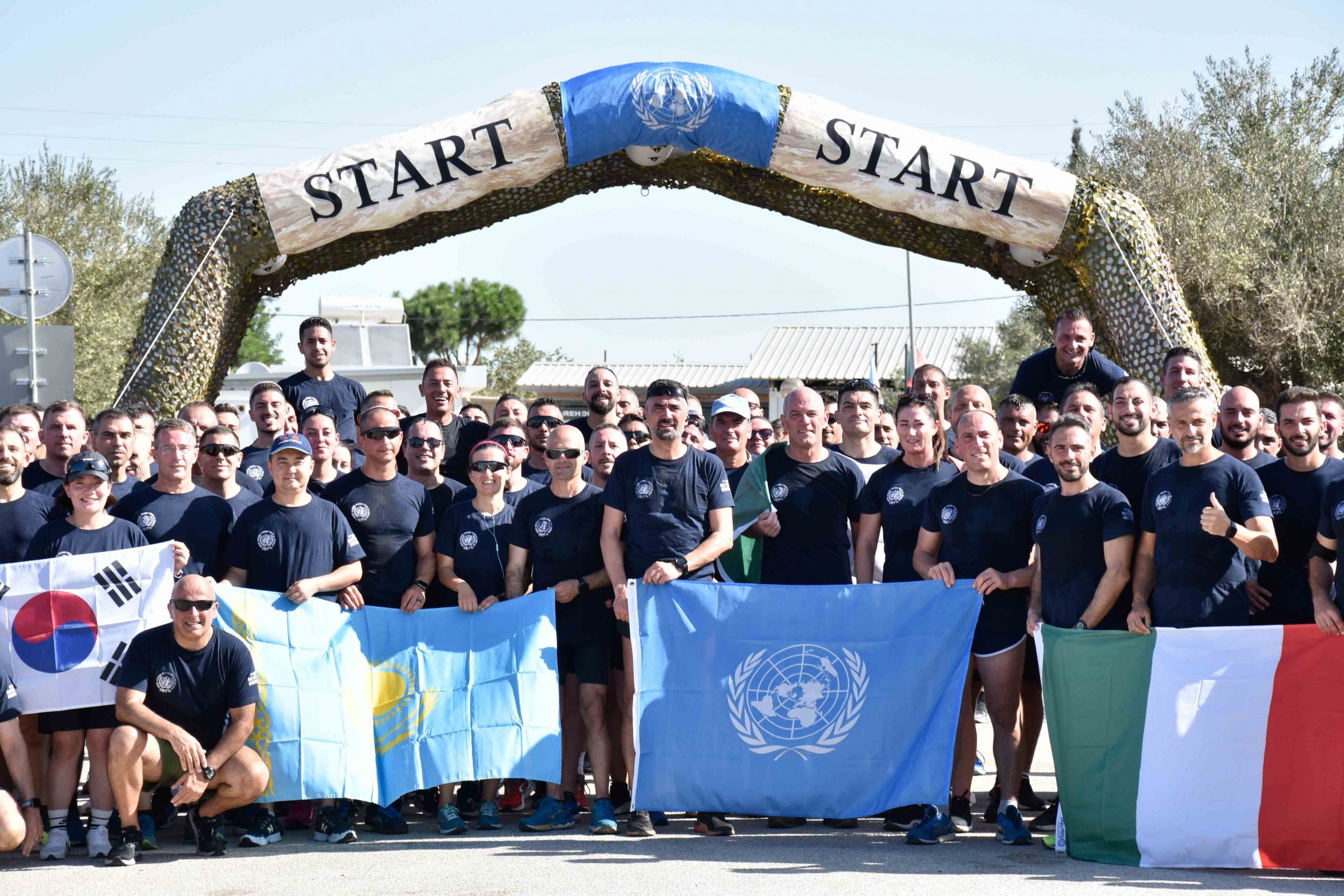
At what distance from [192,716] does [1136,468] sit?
4.97m

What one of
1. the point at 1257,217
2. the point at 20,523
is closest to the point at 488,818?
the point at 20,523

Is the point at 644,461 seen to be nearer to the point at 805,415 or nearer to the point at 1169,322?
the point at 805,415

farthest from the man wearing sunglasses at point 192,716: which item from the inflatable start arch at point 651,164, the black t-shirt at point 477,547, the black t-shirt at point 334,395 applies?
the inflatable start arch at point 651,164

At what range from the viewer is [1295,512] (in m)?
6.28

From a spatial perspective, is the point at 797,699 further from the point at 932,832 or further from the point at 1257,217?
the point at 1257,217

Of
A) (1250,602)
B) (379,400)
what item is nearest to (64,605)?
(379,400)

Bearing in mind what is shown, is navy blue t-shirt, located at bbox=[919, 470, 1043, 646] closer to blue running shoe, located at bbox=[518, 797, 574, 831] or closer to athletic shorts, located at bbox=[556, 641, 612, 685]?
athletic shorts, located at bbox=[556, 641, 612, 685]

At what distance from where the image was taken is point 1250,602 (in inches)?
245

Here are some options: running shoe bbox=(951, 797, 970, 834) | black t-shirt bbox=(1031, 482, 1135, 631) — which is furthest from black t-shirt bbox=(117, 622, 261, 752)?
black t-shirt bbox=(1031, 482, 1135, 631)

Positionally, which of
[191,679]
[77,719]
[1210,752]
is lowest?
[1210,752]

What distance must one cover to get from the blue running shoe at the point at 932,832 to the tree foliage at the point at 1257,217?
61.3 ft

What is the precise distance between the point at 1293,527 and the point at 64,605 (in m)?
6.17

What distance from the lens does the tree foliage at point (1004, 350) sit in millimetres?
30719

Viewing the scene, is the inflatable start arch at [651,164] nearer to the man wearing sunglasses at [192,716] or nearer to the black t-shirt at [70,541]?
the black t-shirt at [70,541]
